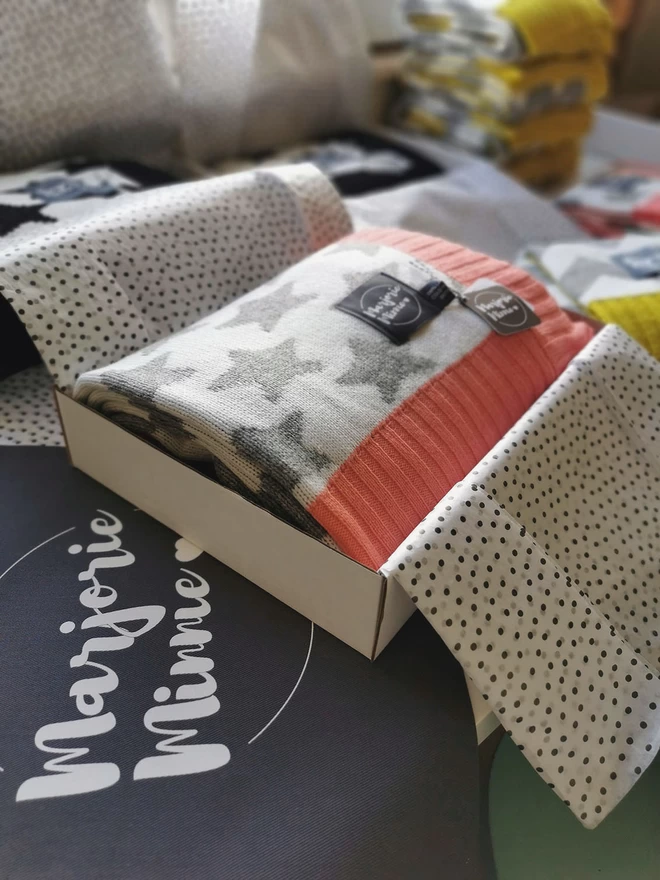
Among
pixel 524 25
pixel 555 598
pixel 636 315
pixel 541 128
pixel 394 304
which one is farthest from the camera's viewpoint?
pixel 541 128

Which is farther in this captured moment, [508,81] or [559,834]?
[508,81]

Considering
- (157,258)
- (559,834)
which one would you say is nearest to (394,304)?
(157,258)

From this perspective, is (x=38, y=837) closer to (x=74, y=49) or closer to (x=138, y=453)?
(x=138, y=453)

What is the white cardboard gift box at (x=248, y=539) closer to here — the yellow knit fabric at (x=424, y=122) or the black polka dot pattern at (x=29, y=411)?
the black polka dot pattern at (x=29, y=411)

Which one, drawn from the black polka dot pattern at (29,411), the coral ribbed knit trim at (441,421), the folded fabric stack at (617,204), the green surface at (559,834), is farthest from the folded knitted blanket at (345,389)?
the folded fabric stack at (617,204)

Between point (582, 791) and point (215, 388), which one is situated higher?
point (215, 388)

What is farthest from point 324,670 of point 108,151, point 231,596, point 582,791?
point 108,151

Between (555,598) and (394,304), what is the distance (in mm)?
325

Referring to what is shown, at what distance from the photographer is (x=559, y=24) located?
1.38 metres

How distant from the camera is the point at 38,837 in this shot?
0.51 meters

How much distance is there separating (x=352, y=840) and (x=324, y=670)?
0.14 meters

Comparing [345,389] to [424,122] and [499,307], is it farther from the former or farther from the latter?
[424,122]

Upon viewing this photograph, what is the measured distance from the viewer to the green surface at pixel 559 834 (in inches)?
27.0

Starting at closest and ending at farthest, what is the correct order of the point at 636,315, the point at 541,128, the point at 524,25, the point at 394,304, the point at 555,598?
the point at 555,598, the point at 394,304, the point at 636,315, the point at 524,25, the point at 541,128
